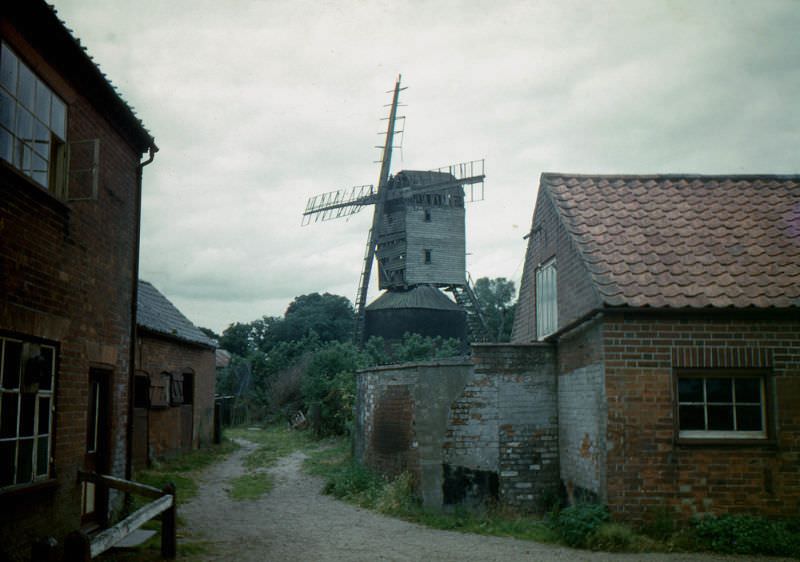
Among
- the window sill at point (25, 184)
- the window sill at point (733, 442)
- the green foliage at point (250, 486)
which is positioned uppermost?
the window sill at point (25, 184)

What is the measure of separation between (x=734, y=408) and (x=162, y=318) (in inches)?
578

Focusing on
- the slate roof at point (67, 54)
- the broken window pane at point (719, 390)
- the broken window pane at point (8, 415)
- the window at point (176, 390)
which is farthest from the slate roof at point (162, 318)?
the broken window pane at point (719, 390)

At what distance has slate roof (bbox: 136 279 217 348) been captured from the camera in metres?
17.0

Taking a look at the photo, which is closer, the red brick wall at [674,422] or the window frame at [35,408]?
the window frame at [35,408]

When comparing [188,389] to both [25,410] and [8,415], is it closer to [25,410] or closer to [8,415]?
[25,410]

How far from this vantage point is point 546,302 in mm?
12875

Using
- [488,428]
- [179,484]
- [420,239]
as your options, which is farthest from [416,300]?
[488,428]

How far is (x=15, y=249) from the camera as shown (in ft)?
21.7

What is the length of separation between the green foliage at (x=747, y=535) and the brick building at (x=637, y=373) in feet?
0.67

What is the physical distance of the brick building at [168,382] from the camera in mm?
16281

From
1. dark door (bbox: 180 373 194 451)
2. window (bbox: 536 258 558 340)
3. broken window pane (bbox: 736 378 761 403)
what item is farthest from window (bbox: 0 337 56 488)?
dark door (bbox: 180 373 194 451)

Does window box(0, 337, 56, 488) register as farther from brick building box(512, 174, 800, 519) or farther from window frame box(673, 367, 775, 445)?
window frame box(673, 367, 775, 445)

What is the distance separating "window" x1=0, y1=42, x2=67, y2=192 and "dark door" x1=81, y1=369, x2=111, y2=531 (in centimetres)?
294

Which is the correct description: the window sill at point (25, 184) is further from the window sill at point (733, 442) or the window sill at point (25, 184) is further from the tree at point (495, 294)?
the tree at point (495, 294)
